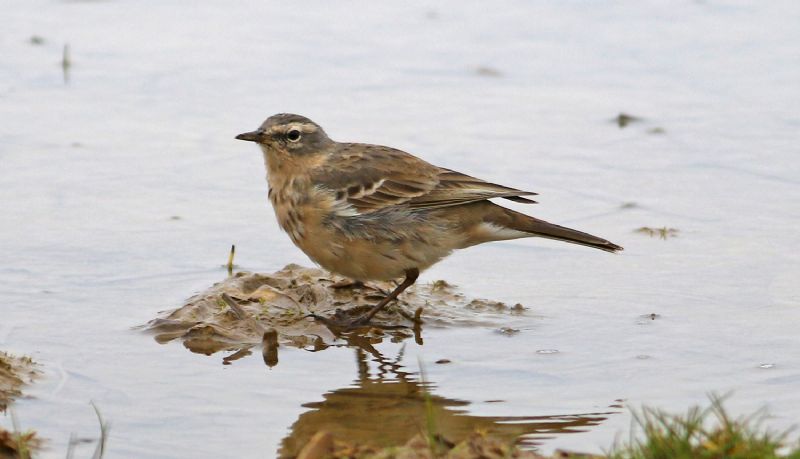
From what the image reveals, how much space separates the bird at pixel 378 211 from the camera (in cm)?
855

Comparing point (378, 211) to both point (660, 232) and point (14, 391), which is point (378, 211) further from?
point (14, 391)

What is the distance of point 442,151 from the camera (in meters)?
11.0

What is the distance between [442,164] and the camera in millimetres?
10719

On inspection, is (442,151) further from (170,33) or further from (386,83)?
(170,33)

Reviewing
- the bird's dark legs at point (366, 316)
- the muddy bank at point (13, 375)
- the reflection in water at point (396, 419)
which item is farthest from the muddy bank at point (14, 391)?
the bird's dark legs at point (366, 316)

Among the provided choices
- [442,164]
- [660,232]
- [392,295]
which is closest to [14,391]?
[392,295]

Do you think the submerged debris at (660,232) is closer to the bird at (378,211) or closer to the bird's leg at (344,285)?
the bird at (378,211)

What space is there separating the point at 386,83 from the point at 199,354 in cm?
532

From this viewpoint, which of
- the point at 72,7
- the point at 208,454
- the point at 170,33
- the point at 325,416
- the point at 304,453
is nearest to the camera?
the point at 304,453

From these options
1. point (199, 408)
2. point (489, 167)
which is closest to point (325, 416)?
point (199, 408)

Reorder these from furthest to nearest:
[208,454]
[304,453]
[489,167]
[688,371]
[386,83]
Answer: [386,83]
[489,167]
[688,371]
[208,454]
[304,453]

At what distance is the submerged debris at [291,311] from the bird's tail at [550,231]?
51 cm

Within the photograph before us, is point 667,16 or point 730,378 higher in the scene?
point 667,16

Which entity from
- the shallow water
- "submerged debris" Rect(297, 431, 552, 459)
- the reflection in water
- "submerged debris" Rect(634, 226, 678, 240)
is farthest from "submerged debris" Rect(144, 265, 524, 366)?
"submerged debris" Rect(297, 431, 552, 459)
